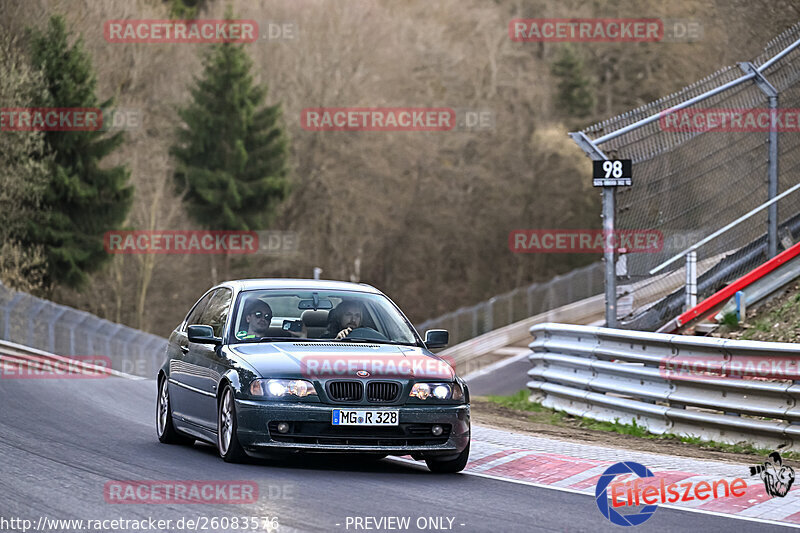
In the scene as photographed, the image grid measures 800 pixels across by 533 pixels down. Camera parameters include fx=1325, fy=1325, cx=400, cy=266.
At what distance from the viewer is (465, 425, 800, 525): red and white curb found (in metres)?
8.74

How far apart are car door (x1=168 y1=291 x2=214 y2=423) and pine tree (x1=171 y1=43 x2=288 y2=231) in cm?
4906

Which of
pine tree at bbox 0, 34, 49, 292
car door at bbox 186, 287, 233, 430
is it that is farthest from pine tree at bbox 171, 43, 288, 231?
car door at bbox 186, 287, 233, 430

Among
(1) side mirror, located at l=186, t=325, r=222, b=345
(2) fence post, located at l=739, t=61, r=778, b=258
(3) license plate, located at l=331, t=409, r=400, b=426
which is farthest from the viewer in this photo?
(2) fence post, located at l=739, t=61, r=778, b=258

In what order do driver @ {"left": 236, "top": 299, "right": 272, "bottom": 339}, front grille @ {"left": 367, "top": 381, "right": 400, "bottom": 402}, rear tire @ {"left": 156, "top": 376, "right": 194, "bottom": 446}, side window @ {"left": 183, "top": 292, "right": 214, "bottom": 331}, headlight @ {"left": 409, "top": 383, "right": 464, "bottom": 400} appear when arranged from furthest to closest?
side window @ {"left": 183, "top": 292, "right": 214, "bottom": 331}
rear tire @ {"left": 156, "top": 376, "right": 194, "bottom": 446}
driver @ {"left": 236, "top": 299, "right": 272, "bottom": 339}
headlight @ {"left": 409, "top": 383, "right": 464, "bottom": 400}
front grille @ {"left": 367, "top": 381, "right": 400, "bottom": 402}

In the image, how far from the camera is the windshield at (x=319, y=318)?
11078 mm

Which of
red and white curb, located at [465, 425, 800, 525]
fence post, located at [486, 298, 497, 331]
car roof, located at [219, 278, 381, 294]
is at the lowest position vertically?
fence post, located at [486, 298, 497, 331]

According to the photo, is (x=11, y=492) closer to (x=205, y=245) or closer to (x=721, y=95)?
(x=721, y=95)

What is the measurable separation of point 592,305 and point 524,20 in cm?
2753

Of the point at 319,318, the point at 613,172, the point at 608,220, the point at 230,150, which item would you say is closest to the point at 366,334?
the point at 319,318

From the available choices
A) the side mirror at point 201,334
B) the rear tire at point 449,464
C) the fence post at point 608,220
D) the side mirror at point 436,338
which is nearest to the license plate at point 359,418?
the rear tire at point 449,464

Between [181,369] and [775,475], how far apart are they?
17.3ft

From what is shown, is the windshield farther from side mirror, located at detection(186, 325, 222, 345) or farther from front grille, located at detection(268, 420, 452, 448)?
front grille, located at detection(268, 420, 452, 448)

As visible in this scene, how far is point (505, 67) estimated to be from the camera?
2781 inches

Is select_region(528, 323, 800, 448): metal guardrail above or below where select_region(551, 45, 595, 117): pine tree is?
below
